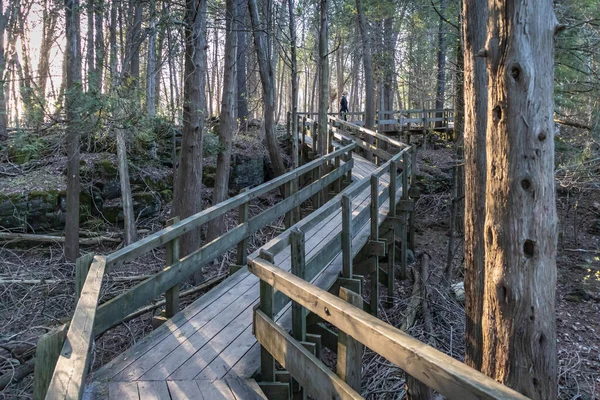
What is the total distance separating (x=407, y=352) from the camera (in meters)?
2.02

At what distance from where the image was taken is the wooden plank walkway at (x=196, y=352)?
3443 mm

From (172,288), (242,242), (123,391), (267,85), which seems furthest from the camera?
(267,85)

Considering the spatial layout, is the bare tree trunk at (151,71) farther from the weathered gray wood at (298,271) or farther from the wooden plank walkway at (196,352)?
the weathered gray wood at (298,271)

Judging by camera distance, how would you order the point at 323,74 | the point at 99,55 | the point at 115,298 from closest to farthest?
1. the point at 115,298
2. the point at 99,55
3. the point at 323,74

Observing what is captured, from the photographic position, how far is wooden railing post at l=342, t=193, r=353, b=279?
536 cm

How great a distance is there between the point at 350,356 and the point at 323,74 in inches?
380

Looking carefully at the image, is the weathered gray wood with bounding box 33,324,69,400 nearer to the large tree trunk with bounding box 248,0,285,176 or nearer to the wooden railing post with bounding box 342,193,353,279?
the wooden railing post with bounding box 342,193,353,279

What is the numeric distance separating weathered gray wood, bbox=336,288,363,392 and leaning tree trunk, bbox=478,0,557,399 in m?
1.45

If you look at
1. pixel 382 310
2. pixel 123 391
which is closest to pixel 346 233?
pixel 123 391

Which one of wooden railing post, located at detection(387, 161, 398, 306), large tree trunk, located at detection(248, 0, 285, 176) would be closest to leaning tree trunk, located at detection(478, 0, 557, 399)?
wooden railing post, located at detection(387, 161, 398, 306)

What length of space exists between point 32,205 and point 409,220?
922cm

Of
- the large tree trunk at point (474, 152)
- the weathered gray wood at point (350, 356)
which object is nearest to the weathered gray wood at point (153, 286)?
the weathered gray wood at point (350, 356)

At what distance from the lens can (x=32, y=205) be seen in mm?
10562

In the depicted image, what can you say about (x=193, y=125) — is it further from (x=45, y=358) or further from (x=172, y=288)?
(x=45, y=358)
